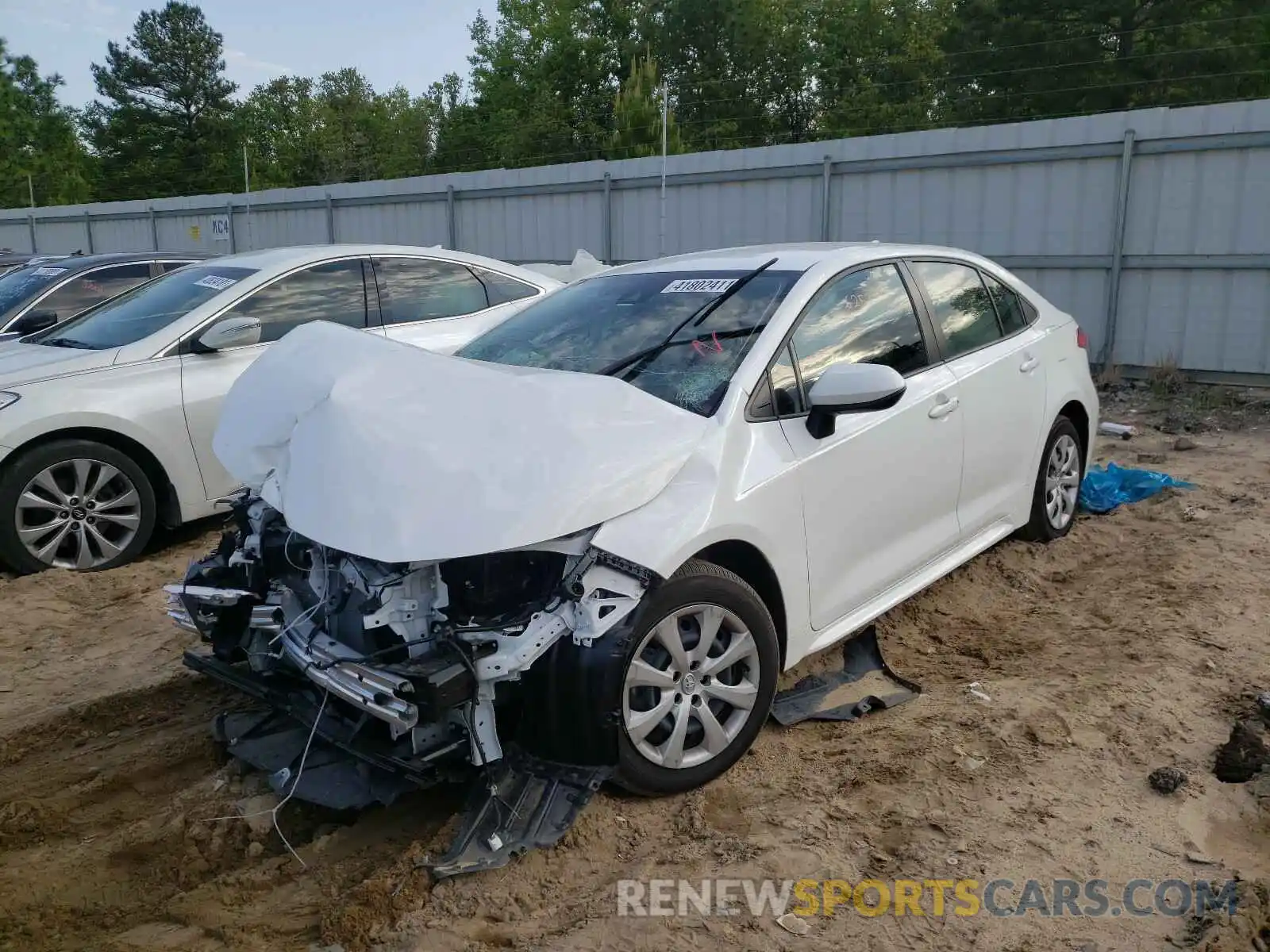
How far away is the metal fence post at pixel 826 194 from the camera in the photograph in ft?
38.5

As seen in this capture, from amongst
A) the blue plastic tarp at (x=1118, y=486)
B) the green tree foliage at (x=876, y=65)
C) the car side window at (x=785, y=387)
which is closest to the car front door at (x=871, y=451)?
the car side window at (x=785, y=387)

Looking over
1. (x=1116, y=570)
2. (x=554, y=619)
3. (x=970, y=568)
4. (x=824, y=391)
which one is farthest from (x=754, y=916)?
(x=1116, y=570)

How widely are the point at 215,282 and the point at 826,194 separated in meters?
7.45

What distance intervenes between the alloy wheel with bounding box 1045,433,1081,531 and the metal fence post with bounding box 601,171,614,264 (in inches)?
355

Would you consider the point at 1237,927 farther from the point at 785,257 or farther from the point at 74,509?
the point at 74,509

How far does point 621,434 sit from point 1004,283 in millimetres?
3055

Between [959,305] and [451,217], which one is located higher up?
[451,217]

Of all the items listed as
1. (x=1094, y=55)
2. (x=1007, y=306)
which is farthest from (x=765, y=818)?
(x=1094, y=55)

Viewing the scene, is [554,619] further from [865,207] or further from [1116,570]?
[865,207]

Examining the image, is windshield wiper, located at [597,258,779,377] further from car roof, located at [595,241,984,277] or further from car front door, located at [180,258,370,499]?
car front door, located at [180,258,370,499]

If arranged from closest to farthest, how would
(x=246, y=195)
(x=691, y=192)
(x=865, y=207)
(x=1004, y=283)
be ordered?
(x=1004, y=283) < (x=865, y=207) < (x=691, y=192) < (x=246, y=195)

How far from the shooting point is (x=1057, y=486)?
18.6 ft

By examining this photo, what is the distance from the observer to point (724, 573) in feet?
10.9

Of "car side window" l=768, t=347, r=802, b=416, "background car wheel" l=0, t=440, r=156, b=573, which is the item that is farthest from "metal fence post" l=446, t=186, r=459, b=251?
"car side window" l=768, t=347, r=802, b=416
